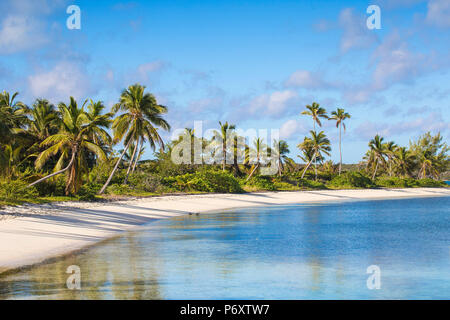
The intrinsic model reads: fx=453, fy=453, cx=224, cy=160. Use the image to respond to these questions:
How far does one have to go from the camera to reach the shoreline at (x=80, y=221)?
14.3 metres

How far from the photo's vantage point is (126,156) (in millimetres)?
64625

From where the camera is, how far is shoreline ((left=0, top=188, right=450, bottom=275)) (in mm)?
14336

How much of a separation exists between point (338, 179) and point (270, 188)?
1871 cm

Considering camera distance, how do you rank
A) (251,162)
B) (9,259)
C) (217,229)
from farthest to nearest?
1. (251,162)
2. (217,229)
3. (9,259)

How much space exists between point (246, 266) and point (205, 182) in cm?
3411

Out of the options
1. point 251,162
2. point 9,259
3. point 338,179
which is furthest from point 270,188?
point 9,259

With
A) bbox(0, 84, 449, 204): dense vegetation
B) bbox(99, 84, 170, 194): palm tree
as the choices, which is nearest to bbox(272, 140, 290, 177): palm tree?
bbox(0, 84, 449, 204): dense vegetation

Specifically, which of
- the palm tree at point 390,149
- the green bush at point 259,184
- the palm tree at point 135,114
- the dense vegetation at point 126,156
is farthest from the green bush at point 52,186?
the palm tree at point 390,149

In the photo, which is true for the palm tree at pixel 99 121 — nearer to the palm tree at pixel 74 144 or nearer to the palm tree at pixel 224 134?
the palm tree at pixel 74 144

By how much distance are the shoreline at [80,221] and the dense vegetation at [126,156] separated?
8.42 ft

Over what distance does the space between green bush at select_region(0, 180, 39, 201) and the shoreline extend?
1.35m
